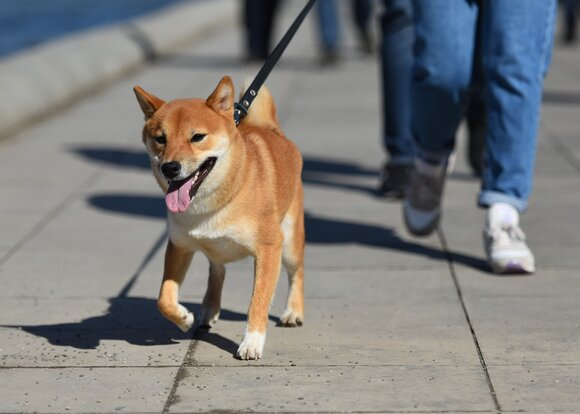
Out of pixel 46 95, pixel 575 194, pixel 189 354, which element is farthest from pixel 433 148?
pixel 46 95

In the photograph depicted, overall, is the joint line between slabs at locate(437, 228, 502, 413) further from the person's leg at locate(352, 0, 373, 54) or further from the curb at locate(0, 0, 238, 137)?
the person's leg at locate(352, 0, 373, 54)

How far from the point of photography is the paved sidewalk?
154 inches

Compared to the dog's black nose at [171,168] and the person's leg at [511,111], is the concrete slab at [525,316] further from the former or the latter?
the dog's black nose at [171,168]

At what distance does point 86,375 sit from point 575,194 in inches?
157

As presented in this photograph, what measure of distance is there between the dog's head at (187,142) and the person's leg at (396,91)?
3.17 m

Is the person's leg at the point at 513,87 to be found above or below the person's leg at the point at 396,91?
above

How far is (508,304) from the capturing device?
5012mm

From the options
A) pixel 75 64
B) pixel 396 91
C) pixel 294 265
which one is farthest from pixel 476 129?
pixel 75 64

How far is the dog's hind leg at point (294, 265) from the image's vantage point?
15.4 feet

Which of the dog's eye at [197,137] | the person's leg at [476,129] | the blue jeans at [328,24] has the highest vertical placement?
the dog's eye at [197,137]

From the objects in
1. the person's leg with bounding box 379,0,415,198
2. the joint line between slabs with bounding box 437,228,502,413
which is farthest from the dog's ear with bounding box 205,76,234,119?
the person's leg with bounding box 379,0,415,198

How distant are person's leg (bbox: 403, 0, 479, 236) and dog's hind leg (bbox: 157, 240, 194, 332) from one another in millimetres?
1774

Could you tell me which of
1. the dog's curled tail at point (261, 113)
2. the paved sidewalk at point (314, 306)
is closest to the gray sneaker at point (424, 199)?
the paved sidewalk at point (314, 306)

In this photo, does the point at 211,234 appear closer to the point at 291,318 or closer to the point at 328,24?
the point at 291,318
